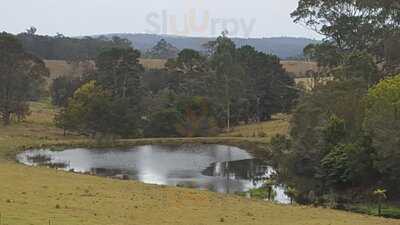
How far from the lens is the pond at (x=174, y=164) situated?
38.4 m

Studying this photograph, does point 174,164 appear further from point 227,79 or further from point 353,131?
point 227,79

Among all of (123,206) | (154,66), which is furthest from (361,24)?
(154,66)

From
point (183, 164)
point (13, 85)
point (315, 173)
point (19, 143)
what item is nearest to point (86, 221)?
point (315, 173)

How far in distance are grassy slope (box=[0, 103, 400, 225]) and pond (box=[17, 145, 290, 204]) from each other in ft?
21.9

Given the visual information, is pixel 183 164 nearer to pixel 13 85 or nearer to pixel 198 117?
pixel 198 117

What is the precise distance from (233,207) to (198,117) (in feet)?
159

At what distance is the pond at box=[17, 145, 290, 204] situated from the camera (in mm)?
38438

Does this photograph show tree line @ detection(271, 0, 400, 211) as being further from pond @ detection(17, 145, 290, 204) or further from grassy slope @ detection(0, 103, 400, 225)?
grassy slope @ detection(0, 103, 400, 225)

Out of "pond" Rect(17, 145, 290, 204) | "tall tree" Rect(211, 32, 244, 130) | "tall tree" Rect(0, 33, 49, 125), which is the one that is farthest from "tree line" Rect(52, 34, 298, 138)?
"pond" Rect(17, 145, 290, 204)

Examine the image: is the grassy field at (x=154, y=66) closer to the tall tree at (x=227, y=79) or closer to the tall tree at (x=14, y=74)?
the tall tree at (x=227, y=79)

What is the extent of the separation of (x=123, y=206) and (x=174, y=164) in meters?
25.6

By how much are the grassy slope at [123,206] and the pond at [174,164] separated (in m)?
6.67

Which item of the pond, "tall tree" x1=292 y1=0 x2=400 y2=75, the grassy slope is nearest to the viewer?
the grassy slope

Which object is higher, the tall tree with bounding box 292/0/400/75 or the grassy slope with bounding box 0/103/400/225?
the tall tree with bounding box 292/0/400/75
